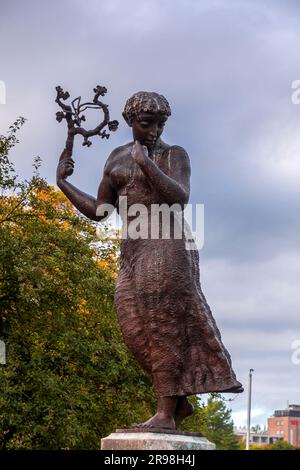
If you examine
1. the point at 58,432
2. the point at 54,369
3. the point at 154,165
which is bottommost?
the point at 58,432

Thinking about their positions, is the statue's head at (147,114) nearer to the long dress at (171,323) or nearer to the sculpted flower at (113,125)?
the sculpted flower at (113,125)

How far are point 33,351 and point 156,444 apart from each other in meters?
15.8

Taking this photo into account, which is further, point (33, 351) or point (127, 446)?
point (33, 351)

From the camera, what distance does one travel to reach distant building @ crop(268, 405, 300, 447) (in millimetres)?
131250

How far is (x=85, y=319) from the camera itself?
2414cm

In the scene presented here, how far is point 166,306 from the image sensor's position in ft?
23.5

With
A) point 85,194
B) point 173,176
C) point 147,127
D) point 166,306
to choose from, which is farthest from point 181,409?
point 147,127

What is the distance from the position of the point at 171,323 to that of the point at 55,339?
15737 millimetres

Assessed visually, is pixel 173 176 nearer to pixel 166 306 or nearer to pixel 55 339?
pixel 166 306

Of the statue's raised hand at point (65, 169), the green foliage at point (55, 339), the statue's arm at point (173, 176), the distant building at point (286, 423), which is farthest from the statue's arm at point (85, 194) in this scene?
the distant building at point (286, 423)
